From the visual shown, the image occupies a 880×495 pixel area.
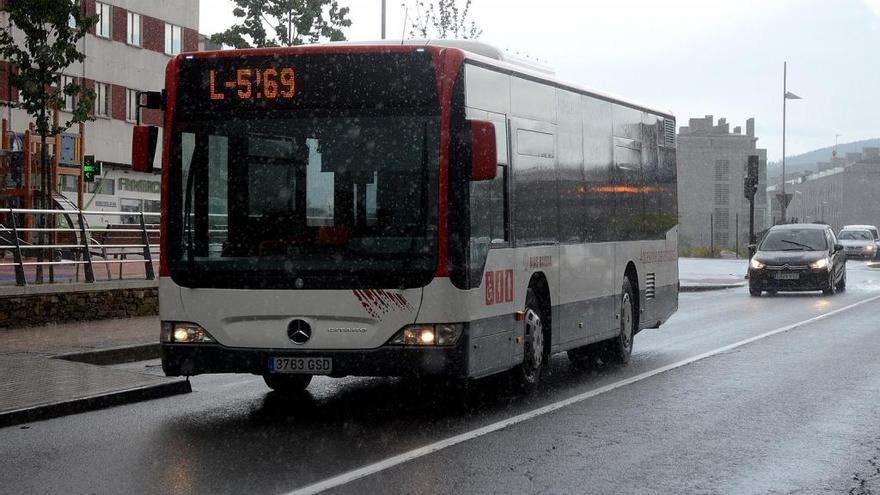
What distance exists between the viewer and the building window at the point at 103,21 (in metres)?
48.5

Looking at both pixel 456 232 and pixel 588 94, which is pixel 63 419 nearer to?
pixel 456 232

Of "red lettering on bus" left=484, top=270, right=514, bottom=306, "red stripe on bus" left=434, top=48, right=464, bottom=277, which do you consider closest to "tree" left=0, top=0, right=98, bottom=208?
"red lettering on bus" left=484, top=270, right=514, bottom=306

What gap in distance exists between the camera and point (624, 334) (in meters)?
14.3

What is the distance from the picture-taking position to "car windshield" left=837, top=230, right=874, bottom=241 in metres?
67.5

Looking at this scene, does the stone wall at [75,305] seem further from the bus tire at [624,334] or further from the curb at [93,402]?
the bus tire at [624,334]

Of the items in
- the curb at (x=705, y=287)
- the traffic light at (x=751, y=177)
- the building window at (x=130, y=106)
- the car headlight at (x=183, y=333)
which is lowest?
the curb at (x=705, y=287)

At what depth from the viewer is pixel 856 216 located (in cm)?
17350

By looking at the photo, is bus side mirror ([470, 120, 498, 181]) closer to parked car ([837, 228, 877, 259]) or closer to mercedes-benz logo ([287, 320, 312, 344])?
mercedes-benz logo ([287, 320, 312, 344])

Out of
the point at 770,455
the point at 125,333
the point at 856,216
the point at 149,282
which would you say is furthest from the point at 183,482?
the point at 856,216

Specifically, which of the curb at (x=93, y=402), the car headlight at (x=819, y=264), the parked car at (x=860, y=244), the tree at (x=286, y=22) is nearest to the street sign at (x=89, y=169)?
the tree at (x=286, y=22)

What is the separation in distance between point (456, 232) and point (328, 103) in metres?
1.37

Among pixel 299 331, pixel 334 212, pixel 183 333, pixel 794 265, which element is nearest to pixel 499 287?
pixel 334 212

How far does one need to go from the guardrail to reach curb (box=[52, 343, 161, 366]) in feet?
9.78

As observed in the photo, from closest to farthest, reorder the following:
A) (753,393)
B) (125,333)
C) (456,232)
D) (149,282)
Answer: (456,232) < (753,393) < (125,333) < (149,282)
